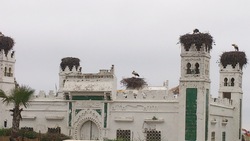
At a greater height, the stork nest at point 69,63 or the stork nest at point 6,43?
the stork nest at point 6,43

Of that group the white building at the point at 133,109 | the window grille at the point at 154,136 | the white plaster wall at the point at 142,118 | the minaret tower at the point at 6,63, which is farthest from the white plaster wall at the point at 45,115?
the window grille at the point at 154,136

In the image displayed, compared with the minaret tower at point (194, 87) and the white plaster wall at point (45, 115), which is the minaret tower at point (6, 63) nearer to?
the white plaster wall at point (45, 115)

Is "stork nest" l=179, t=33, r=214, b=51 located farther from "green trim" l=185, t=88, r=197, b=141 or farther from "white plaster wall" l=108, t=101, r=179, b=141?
"white plaster wall" l=108, t=101, r=179, b=141

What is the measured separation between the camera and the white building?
3316 cm

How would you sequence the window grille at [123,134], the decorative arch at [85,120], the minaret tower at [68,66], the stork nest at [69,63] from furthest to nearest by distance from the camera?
the stork nest at [69,63] < the minaret tower at [68,66] < the decorative arch at [85,120] < the window grille at [123,134]

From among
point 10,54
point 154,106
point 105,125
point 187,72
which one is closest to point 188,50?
point 187,72

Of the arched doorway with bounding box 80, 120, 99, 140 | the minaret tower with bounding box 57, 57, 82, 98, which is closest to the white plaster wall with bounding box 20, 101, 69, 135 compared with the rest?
the arched doorway with bounding box 80, 120, 99, 140

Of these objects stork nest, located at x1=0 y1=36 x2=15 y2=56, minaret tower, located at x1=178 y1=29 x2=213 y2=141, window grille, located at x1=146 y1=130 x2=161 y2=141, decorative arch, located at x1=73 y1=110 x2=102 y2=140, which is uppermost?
stork nest, located at x1=0 y1=36 x2=15 y2=56

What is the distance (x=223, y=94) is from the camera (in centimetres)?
4200

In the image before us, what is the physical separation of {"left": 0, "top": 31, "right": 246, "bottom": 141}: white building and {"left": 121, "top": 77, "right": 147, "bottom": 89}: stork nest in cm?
1379

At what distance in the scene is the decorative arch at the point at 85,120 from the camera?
34969mm

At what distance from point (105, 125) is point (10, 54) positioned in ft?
30.1

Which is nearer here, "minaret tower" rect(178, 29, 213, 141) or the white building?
"minaret tower" rect(178, 29, 213, 141)

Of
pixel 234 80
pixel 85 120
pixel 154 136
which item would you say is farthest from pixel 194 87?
pixel 234 80
